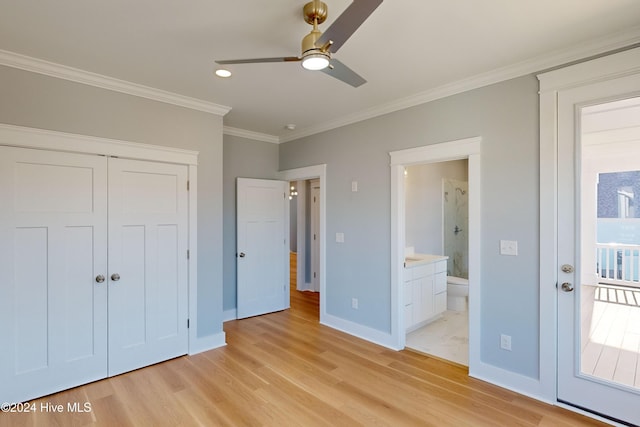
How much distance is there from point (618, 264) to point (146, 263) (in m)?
3.93

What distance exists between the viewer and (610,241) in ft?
7.66

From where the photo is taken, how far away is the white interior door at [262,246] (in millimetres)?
4387

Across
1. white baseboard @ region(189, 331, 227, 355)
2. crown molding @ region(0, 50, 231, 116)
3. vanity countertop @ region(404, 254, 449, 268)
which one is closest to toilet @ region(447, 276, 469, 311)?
vanity countertop @ region(404, 254, 449, 268)

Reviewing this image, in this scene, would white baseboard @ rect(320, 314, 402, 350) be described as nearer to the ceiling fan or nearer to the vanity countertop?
the vanity countertop

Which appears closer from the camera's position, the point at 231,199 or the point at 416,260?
the point at 416,260

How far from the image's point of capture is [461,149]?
9.46ft

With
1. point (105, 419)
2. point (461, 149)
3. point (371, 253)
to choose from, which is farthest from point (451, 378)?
point (105, 419)

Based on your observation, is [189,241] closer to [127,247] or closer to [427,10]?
[127,247]

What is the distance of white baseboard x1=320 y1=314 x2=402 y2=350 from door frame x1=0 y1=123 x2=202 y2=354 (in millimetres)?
1520

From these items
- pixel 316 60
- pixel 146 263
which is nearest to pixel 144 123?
pixel 146 263

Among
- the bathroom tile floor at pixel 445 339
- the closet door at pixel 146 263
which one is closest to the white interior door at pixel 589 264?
the bathroom tile floor at pixel 445 339

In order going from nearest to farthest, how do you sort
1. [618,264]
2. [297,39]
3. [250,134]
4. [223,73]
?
[297,39]
[618,264]
[223,73]
[250,134]

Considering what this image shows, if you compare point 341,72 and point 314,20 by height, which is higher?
point 314,20

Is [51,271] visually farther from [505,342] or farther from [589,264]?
Answer: [589,264]
